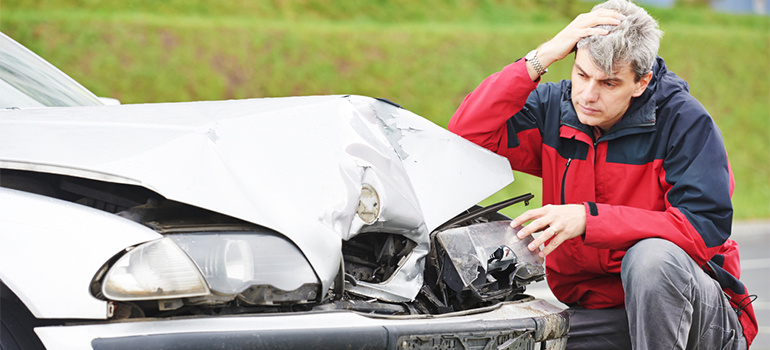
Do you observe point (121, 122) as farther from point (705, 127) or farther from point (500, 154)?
point (705, 127)

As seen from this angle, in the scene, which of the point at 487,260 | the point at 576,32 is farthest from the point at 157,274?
the point at 576,32

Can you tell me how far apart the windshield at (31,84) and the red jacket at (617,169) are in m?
1.63

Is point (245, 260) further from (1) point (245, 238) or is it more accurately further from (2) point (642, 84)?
(2) point (642, 84)

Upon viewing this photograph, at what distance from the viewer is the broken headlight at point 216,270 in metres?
1.83

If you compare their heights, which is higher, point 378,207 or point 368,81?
point 368,81

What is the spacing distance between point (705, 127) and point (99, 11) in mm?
11290

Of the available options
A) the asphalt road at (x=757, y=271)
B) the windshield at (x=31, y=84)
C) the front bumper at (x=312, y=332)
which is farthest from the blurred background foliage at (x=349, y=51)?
the front bumper at (x=312, y=332)

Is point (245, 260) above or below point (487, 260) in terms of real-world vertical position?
above

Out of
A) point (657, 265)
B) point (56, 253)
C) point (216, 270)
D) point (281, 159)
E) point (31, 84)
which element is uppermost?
point (31, 84)

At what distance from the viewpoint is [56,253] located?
1.78 m

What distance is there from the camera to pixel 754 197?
45.1 feet

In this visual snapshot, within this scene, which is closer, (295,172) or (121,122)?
(295,172)

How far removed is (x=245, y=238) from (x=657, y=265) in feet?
4.30

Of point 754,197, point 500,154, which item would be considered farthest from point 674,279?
point 754,197
